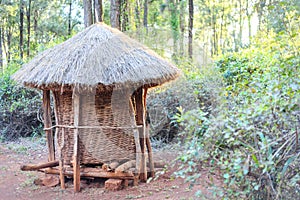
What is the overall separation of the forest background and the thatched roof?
74cm

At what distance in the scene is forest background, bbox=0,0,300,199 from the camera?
215 centimetres

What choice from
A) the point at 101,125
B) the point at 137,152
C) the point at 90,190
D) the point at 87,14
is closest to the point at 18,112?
the point at 87,14

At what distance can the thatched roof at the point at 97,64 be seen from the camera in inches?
177

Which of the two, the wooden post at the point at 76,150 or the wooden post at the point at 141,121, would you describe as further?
the wooden post at the point at 141,121

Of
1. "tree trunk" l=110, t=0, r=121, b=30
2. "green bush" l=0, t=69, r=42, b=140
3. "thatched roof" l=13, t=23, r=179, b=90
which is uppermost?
"tree trunk" l=110, t=0, r=121, b=30

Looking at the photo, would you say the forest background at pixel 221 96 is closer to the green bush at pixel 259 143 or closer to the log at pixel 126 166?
the green bush at pixel 259 143

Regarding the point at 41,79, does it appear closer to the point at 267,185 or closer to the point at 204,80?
the point at 267,185

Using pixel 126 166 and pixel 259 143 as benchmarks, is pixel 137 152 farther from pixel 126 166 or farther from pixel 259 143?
pixel 259 143

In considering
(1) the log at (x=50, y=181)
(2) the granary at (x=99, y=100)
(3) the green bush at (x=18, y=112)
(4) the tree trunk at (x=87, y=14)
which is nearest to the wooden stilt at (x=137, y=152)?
(2) the granary at (x=99, y=100)

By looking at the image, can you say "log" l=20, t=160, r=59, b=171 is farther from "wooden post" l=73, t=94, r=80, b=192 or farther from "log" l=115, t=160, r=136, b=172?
"log" l=115, t=160, r=136, b=172

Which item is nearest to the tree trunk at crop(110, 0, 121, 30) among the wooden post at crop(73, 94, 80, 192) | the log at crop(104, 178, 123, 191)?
the wooden post at crop(73, 94, 80, 192)

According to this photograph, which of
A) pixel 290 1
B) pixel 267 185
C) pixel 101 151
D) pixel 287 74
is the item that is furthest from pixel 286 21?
pixel 101 151

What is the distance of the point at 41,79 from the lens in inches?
181

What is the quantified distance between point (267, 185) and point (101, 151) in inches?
125
